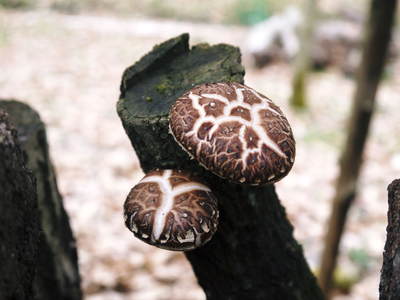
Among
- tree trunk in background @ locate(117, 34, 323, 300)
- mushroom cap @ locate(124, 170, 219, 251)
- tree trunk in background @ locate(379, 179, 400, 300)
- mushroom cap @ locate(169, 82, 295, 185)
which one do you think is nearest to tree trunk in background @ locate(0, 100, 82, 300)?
tree trunk in background @ locate(117, 34, 323, 300)

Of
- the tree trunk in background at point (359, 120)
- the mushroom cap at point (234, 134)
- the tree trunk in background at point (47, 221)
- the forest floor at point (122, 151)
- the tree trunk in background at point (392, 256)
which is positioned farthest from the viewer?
the forest floor at point (122, 151)

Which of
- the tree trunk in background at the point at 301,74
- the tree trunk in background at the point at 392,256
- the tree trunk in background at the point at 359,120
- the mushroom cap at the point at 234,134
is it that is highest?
the tree trunk in background at the point at 301,74

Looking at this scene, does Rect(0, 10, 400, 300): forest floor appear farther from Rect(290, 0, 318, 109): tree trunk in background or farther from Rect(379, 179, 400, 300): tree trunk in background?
Rect(379, 179, 400, 300): tree trunk in background

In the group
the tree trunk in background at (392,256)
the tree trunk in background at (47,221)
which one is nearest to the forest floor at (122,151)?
the tree trunk in background at (47,221)

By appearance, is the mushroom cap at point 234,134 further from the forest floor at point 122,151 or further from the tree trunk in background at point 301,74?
the tree trunk in background at point 301,74

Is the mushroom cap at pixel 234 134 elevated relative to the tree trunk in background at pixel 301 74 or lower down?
lower down

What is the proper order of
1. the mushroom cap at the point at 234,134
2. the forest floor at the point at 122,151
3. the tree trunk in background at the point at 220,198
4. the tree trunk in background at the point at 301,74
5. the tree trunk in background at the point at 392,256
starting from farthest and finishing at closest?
the tree trunk in background at the point at 301,74 → the forest floor at the point at 122,151 → the tree trunk in background at the point at 220,198 → the mushroom cap at the point at 234,134 → the tree trunk in background at the point at 392,256

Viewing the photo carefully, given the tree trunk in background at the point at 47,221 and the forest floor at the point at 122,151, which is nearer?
the tree trunk in background at the point at 47,221

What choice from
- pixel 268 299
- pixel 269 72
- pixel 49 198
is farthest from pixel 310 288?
pixel 269 72

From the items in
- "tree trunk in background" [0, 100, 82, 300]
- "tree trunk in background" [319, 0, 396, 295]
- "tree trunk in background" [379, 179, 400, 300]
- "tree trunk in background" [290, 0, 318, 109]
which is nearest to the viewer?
"tree trunk in background" [379, 179, 400, 300]
